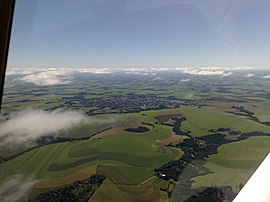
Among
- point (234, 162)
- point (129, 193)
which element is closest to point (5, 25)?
point (129, 193)

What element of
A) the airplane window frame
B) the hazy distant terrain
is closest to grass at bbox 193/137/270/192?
the hazy distant terrain

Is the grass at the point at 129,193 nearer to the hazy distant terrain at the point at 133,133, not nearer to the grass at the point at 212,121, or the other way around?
the hazy distant terrain at the point at 133,133

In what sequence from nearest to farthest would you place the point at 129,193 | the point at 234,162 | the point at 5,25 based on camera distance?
1. the point at 5,25
2. the point at 129,193
3. the point at 234,162

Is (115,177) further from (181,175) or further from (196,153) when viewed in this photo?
(196,153)

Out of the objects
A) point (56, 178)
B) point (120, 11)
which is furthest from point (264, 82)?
point (56, 178)

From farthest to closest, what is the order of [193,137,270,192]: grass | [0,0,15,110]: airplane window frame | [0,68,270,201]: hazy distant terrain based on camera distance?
[193,137,270,192]: grass, [0,68,270,201]: hazy distant terrain, [0,0,15,110]: airplane window frame

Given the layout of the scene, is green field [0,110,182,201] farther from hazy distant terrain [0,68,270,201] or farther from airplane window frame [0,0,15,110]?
airplane window frame [0,0,15,110]

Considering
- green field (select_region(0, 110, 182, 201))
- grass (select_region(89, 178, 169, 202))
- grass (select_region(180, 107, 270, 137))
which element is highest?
grass (select_region(180, 107, 270, 137))

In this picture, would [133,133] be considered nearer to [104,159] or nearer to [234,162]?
[104,159]
